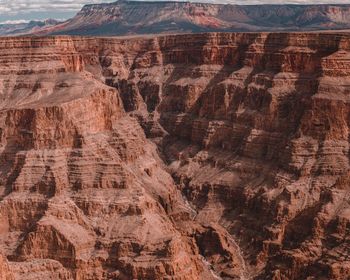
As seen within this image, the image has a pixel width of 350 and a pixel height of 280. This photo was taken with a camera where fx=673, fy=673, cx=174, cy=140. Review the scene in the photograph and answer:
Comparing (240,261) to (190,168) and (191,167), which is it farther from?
(191,167)

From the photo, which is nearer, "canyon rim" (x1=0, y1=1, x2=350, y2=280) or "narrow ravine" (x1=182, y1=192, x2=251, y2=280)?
"canyon rim" (x1=0, y1=1, x2=350, y2=280)

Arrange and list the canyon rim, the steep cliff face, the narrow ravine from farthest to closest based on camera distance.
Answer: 1. the narrow ravine
2. the steep cliff face
3. the canyon rim

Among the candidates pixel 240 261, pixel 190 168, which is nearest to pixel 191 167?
pixel 190 168

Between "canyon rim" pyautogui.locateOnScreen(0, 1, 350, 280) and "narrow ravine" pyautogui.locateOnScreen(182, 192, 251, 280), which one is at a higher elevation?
"canyon rim" pyautogui.locateOnScreen(0, 1, 350, 280)

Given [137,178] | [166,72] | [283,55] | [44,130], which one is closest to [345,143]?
[283,55]

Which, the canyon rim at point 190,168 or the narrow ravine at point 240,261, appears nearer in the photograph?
the canyon rim at point 190,168

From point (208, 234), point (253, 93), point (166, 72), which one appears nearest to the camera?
point (208, 234)

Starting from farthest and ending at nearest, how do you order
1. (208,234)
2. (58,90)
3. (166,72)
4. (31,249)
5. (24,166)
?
(166,72)
(58,90)
(208,234)
(24,166)
(31,249)

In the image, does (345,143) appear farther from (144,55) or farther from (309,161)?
(144,55)
